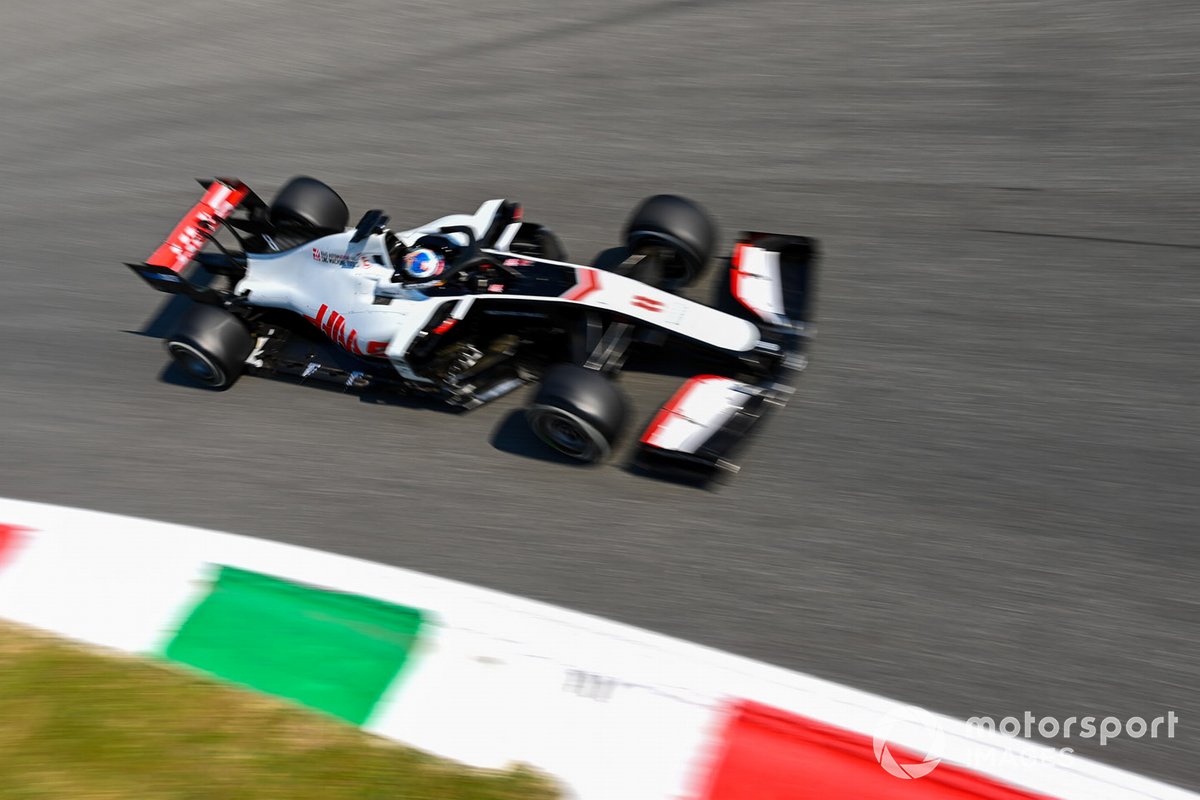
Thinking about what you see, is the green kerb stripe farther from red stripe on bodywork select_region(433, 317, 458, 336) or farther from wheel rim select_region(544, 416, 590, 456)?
red stripe on bodywork select_region(433, 317, 458, 336)

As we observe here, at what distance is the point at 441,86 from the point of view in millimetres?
8438

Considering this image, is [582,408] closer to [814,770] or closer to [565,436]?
[565,436]

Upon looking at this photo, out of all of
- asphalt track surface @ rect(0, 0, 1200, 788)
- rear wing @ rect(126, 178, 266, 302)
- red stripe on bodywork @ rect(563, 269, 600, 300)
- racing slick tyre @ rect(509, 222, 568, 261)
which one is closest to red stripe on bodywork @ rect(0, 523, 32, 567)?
asphalt track surface @ rect(0, 0, 1200, 788)

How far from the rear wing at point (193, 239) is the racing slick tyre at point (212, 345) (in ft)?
0.99

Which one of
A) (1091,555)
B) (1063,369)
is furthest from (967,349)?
(1091,555)

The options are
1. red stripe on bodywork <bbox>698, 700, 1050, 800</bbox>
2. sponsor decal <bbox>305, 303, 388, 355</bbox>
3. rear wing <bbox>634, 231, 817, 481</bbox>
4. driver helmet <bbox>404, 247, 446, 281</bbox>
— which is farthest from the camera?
sponsor decal <bbox>305, 303, 388, 355</bbox>

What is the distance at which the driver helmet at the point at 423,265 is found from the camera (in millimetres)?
5716

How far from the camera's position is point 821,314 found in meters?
5.95

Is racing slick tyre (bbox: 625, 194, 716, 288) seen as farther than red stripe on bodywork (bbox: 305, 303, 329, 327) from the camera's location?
No

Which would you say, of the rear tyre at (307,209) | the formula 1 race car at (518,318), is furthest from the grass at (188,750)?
the rear tyre at (307,209)

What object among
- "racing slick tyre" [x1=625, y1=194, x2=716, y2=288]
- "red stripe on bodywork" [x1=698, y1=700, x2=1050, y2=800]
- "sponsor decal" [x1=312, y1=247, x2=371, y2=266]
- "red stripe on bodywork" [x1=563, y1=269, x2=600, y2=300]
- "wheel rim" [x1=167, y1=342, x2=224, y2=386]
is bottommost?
"red stripe on bodywork" [x1=698, y1=700, x2=1050, y2=800]

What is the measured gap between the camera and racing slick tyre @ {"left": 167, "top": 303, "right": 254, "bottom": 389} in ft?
19.8

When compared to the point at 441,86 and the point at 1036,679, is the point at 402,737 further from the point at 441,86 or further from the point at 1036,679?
the point at 441,86

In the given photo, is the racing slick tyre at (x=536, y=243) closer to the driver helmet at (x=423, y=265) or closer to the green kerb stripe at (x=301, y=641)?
the driver helmet at (x=423, y=265)
